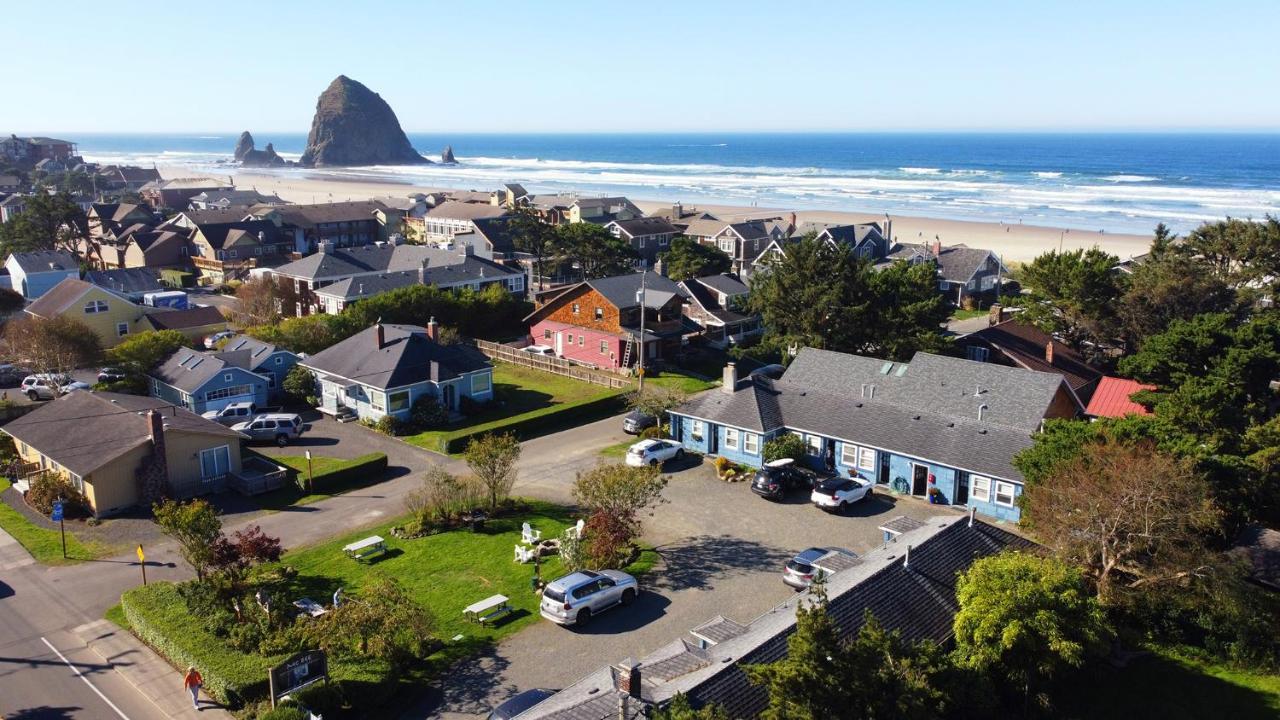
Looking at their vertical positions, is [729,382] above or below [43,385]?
above

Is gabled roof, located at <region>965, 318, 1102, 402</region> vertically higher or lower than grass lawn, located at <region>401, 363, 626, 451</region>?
higher

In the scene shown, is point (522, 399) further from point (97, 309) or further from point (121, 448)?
point (97, 309)

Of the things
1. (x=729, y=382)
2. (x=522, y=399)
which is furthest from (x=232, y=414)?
(x=729, y=382)

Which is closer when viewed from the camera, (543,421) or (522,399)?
(543,421)

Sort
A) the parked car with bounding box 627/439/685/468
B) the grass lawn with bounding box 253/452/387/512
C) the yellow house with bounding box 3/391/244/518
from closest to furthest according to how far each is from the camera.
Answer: the yellow house with bounding box 3/391/244/518
the grass lawn with bounding box 253/452/387/512
the parked car with bounding box 627/439/685/468

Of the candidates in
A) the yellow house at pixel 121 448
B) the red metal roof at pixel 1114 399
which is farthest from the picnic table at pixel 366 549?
the red metal roof at pixel 1114 399

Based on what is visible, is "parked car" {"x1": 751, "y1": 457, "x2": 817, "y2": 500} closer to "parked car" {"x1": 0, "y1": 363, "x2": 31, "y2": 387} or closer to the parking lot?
the parking lot

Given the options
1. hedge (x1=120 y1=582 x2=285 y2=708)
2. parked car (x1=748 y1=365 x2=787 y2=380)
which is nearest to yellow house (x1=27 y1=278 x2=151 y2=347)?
hedge (x1=120 y1=582 x2=285 y2=708)
